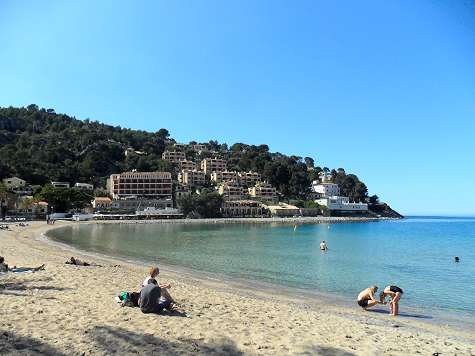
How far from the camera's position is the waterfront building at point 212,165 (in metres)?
166

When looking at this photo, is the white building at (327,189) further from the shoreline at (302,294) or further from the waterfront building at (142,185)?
the shoreline at (302,294)

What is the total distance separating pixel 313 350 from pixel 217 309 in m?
3.81

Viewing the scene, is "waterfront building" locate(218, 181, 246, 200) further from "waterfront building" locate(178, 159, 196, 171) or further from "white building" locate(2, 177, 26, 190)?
Answer: "white building" locate(2, 177, 26, 190)

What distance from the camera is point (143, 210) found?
4619 inches

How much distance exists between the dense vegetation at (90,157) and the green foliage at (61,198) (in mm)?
25855

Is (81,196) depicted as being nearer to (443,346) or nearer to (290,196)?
(290,196)

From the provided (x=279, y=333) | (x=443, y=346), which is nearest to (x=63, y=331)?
(x=279, y=333)

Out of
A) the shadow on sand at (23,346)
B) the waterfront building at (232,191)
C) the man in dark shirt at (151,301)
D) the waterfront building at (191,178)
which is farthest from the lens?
the waterfront building at (191,178)

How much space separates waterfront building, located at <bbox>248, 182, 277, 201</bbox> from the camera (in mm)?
143625

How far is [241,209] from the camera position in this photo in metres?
130

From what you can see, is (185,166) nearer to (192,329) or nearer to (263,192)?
(263,192)

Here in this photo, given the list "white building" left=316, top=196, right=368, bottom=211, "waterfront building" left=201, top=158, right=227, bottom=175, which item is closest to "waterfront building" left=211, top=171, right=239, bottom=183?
"waterfront building" left=201, top=158, right=227, bottom=175

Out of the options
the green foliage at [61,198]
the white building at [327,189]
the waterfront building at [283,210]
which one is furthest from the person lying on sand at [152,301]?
the white building at [327,189]

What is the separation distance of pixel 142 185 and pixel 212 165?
42940 millimetres
